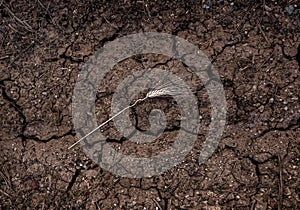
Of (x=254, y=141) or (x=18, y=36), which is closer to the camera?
(x=254, y=141)

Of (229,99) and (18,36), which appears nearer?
(229,99)

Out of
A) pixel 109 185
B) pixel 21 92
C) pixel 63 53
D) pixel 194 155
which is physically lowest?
pixel 109 185

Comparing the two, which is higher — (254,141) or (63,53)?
(63,53)

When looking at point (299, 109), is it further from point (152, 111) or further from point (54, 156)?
point (54, 156)

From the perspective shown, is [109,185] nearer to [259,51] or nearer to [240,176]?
[240,176]

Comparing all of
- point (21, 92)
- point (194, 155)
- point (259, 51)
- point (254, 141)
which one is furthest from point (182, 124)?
point (21, 92)

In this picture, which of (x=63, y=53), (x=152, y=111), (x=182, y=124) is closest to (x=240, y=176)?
(x=182, y=124)
